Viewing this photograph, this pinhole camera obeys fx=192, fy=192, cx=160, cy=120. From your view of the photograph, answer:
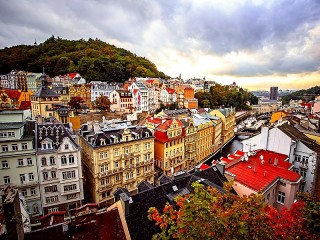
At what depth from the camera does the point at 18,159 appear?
24.7 m

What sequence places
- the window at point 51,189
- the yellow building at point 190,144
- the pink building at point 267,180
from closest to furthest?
the pink building at point 267,180 < the window at point 51,189 < the yellow building at point 190,144

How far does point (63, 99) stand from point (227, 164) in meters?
71.2

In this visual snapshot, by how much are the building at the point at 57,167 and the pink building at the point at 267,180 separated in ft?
68.9

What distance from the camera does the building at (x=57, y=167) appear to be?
26.0 metres

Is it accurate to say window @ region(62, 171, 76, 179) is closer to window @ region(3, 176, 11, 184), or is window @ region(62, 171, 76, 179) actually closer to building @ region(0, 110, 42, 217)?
building @ region(0, 110, 42, 217)

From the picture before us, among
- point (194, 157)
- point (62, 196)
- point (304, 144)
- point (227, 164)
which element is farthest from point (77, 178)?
point (304, 144)

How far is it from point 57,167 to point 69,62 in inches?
4323

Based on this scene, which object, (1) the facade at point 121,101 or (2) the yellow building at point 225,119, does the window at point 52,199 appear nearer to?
(1) the facade at point 121,101

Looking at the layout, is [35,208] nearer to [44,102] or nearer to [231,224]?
[231,224]

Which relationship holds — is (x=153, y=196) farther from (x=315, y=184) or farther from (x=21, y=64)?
(x=21, y=64)

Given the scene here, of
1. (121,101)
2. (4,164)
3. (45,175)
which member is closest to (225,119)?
(121,101)

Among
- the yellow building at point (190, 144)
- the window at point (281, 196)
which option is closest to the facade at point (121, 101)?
the yellow building at point (190, 144)

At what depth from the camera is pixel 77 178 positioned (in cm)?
2800

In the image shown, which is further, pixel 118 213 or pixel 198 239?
pixel 118 213
